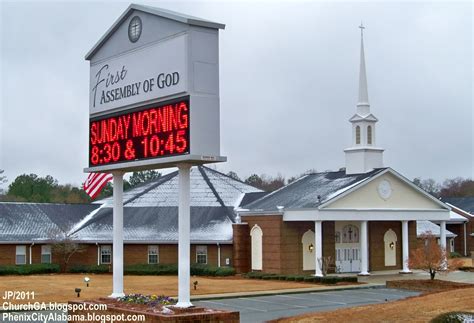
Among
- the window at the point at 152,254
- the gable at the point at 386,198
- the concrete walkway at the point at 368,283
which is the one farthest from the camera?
the window at the point at 152,254

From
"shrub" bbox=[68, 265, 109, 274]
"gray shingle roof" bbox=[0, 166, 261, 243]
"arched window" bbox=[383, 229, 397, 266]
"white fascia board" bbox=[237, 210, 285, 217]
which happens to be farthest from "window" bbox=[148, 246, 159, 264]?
"arched window" bbox=[383, 229, 397, 266]

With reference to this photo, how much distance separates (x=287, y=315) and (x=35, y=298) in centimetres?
1132

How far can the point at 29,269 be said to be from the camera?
48.3 m

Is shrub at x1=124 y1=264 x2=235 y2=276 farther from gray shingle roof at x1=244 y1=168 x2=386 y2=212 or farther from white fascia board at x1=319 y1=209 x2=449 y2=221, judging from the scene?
white fascia board at x1=319 y1=209 x2=449 y2=221

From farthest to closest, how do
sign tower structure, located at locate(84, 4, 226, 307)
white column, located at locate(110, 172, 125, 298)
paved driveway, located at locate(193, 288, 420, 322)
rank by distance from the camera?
paved driveway, located at locate(193, 288, 420, 322) < white column, located at locate(110, 172, 125, 298) < sign tower structure, located at locate(84, 4, 226, 307)

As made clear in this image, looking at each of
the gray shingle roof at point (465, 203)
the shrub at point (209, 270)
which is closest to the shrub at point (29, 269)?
the shrub at point (209, 270)

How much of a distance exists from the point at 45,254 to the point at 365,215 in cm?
2010

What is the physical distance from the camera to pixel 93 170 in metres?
23.2

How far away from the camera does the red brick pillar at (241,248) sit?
158 ft

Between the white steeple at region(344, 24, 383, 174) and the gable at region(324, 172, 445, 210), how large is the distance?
5.83 ft

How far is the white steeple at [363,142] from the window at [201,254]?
10.4 m

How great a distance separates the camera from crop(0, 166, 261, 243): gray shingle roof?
50.6m

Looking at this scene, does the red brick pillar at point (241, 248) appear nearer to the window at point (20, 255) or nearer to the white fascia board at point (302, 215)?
the white fascia board at point (302, 215)

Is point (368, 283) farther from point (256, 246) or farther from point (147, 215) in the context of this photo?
point (147, 215)
